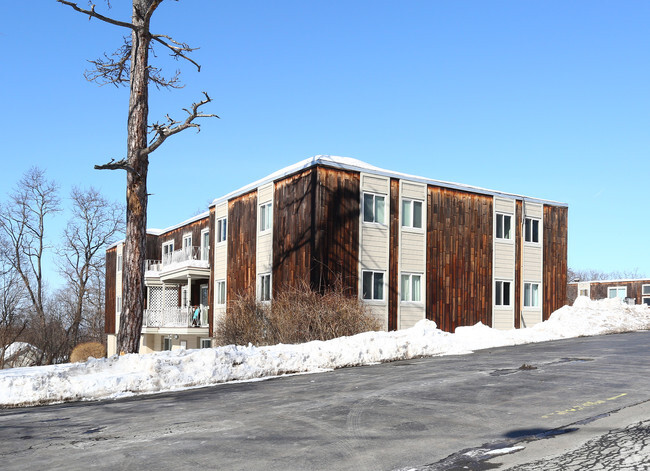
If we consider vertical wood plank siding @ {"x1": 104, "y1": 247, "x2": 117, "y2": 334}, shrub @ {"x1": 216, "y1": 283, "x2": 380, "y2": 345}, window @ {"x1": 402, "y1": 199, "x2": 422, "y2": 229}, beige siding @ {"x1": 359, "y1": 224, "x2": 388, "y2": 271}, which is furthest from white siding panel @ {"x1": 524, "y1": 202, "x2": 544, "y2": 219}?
vertical wood plank siding @ {"x1": 104, "y1": 247, "x2": 117, "y2": 334}

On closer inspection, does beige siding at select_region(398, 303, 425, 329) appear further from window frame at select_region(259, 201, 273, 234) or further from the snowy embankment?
window frame at select_region(259, 201, 273, 234)

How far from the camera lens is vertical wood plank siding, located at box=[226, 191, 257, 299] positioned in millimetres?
30105

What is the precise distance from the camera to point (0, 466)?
22.8ft

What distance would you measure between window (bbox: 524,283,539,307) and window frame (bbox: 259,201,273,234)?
529 inches

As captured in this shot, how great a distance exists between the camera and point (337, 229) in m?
26.2

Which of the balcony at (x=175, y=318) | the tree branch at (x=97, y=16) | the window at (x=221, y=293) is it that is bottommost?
the balcony at (x=175, y=318)

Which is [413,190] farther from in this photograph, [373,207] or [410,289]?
[410,289]

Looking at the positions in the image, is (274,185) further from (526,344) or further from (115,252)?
(115,252)

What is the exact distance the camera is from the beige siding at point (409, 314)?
2789 cm

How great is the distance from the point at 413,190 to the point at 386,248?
3090mm

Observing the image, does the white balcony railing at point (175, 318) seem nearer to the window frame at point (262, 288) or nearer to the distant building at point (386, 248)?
the distant building at point (386, 248)

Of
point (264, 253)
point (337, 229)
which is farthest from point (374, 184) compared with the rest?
point (264, 253)

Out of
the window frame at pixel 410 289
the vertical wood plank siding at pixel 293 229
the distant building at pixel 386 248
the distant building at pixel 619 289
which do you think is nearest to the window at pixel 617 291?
the distant building at pixel 619 289

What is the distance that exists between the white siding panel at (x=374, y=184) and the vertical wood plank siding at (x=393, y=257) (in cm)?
37
